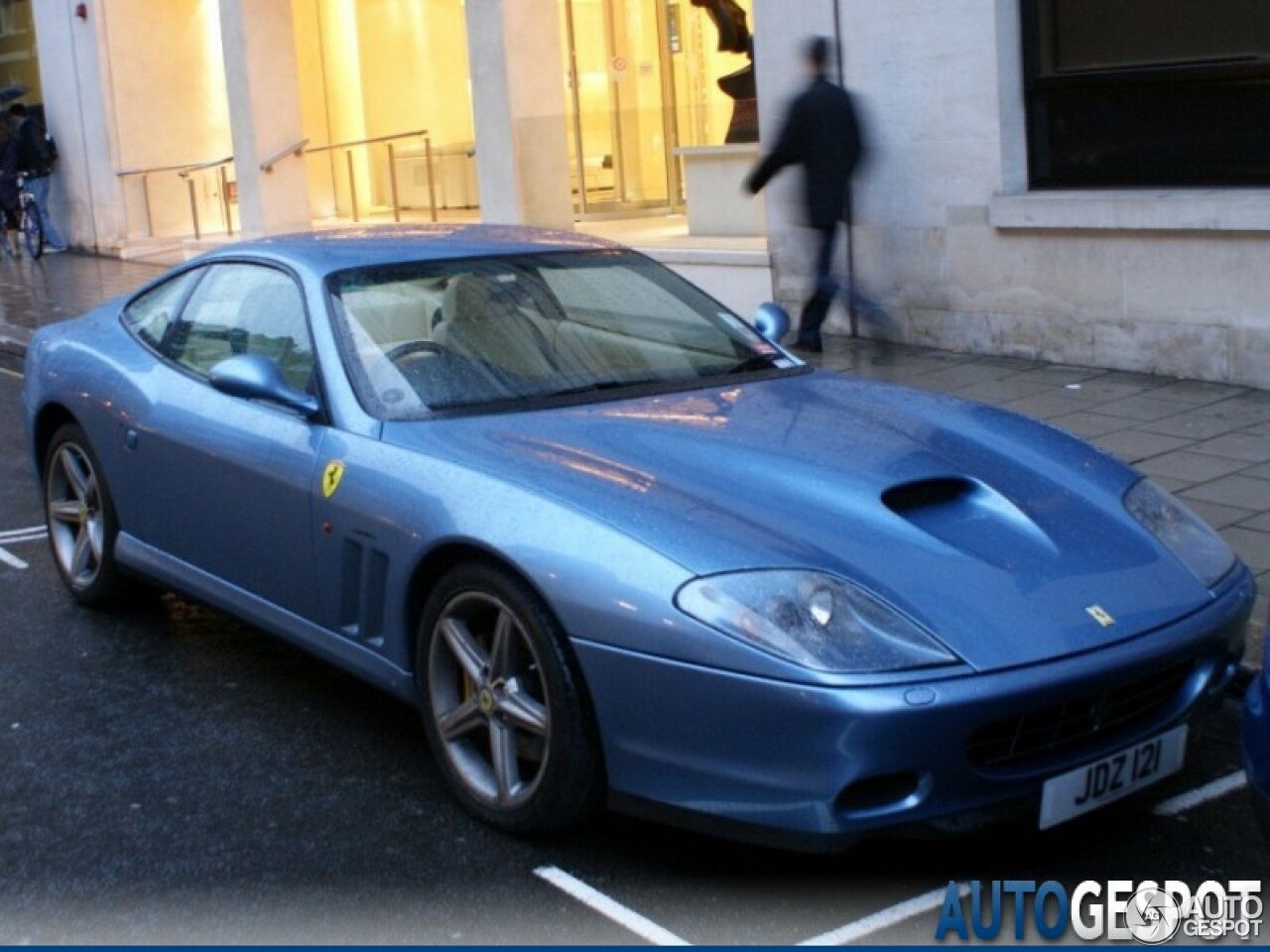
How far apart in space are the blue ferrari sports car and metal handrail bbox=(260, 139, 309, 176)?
1387 cm

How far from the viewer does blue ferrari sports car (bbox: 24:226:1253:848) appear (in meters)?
3.82

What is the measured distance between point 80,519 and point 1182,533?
3.84 m

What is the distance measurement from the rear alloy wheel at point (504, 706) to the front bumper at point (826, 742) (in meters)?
0.09

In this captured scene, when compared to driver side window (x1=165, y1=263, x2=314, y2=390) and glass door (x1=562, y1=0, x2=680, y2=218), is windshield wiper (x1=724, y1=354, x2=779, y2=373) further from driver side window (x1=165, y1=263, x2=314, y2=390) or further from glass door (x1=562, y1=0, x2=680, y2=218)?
glass door (x1=562, y1=0, x2=680, y2=218)

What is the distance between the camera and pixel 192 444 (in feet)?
18.2

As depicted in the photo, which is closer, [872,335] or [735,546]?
[735,546]

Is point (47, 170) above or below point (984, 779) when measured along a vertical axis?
above

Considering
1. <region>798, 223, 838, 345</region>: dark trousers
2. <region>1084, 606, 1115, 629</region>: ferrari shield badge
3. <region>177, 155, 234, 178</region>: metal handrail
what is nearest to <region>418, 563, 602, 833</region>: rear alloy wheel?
<region>1084, 606, 1115, 629</region>: ferrari shield badge

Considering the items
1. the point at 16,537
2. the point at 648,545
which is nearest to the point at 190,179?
the point at 16,537

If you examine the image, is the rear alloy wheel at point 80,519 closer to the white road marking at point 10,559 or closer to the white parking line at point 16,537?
the white road marking at point 10,559

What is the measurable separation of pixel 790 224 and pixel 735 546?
28.4 feet

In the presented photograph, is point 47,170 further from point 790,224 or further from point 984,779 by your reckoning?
point 984,779

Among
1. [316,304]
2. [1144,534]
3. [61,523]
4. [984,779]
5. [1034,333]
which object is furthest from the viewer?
[1034,333]

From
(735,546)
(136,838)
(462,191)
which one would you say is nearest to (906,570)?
(735,546)
